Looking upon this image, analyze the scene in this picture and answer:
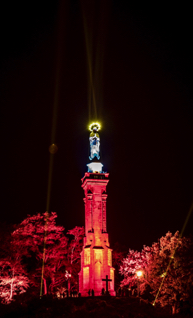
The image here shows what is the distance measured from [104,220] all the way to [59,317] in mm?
22686

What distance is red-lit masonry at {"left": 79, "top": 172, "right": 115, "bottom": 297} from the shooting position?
4319 centimetres

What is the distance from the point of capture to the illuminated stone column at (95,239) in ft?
142

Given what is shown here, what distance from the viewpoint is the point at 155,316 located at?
91.1ft

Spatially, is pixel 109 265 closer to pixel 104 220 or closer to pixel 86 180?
pixel 104 220

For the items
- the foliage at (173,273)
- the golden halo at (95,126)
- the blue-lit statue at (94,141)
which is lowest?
the foliage at (173,273)

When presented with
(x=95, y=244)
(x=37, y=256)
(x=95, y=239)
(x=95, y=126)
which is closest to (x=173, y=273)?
(x=95, y=244)

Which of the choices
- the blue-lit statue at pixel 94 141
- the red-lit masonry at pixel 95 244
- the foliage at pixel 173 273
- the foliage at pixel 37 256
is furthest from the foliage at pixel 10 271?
the blue-lit statue at pixel 94 141

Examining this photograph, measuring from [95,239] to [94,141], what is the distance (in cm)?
1487

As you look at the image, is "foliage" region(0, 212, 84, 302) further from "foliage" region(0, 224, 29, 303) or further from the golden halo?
the golden halo

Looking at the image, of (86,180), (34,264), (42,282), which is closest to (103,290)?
(42,282)

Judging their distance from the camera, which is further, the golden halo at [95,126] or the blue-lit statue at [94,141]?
the golden halo at [95,126]

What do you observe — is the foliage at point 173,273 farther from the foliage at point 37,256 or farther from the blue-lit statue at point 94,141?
the blue-lit statue at point 94,141

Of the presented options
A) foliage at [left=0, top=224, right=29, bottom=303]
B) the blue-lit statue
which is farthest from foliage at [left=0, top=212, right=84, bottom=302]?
the blue-lit statue

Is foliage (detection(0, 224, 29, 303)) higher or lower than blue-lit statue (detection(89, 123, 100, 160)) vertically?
lower
